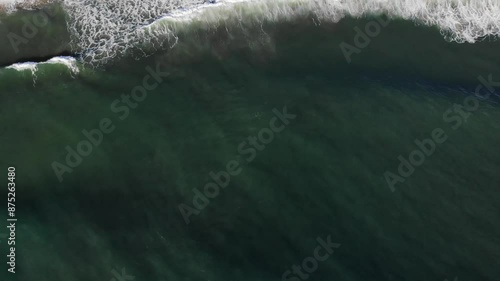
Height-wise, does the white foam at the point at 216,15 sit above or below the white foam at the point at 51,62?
above

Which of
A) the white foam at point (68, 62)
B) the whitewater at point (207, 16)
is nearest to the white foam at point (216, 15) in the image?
the whitewater at point (207, 16)

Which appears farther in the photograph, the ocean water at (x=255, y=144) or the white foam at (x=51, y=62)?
the white foam at (x=51, y=62)

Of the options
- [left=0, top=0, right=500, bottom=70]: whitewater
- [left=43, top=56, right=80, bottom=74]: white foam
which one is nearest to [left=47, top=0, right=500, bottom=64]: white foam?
[left=0, top=0, right=500, bottom=70]: whitewater

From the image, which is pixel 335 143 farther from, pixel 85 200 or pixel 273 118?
pixel 85 200

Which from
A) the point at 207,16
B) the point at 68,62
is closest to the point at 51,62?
the point at 68,62

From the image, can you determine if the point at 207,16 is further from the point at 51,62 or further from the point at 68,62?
the point at 51,62

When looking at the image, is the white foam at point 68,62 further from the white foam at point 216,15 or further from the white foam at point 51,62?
the white foam at point 216,15

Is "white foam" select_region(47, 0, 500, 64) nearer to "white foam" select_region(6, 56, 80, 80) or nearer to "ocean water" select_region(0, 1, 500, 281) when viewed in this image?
"ocean water" select_region(0, 1, 500, 281)

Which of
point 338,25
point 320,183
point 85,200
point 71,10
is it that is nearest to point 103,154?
point 85,200
